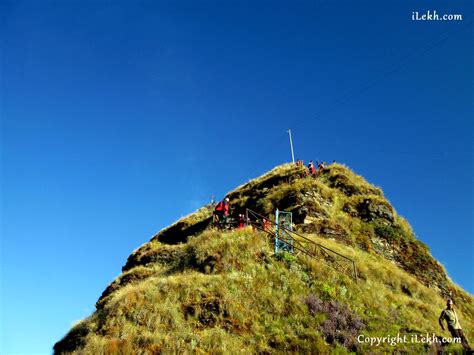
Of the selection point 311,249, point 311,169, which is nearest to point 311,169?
point 311,169

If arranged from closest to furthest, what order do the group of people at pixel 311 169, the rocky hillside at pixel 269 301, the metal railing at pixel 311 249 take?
the rocky hillside at pixel 269 301 < the metal railing at pixel 311 249 < the group of people at pixel 311 169

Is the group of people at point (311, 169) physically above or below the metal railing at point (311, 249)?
above

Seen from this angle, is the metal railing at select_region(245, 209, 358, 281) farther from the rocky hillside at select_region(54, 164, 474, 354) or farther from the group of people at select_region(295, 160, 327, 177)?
the group of people at select_region(295, 160, 327, 177)

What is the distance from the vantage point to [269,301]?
16266 millimetres

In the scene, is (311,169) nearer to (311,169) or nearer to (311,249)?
(311,169)

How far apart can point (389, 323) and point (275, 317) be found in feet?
14.5

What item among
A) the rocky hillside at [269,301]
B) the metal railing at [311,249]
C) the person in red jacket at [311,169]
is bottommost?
Result: the rocky hillside at [269,301]

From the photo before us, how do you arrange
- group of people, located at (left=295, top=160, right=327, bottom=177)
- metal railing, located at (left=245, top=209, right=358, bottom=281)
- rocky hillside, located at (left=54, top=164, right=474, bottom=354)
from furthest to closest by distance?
1. group of people, located at (left=295, top=160, right=327, bottom=177)
2. metal railing, located at (left=245, top=209, right=358, bottom=281)
3. rocky hillside, located at (left=54, top=164, right=474, bottom=354)

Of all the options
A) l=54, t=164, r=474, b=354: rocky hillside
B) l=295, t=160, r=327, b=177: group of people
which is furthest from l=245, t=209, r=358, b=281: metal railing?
l=295, t=160, r=327, b=177: group of people

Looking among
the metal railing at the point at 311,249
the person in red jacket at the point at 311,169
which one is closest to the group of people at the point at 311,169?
the person in red jacket at the point at 311,169

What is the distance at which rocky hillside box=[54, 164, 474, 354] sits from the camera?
1383cm

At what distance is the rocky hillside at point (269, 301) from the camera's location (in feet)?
45.4

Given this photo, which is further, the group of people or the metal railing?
the group of people

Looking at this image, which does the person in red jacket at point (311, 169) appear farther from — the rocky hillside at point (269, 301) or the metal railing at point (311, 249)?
the metal railing at point (311, 249)
